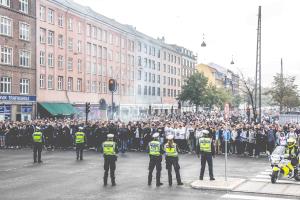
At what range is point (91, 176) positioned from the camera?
16438 mm

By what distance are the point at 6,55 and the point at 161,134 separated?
2388cm

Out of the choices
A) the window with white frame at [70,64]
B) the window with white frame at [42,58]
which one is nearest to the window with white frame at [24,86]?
the window with white frame at [42,58]

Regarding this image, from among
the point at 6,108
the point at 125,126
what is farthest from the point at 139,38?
the point at 125,126

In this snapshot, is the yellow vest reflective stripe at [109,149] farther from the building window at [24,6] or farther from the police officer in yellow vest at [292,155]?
the building window at [24,6]

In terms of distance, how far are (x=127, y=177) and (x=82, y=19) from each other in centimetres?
4310

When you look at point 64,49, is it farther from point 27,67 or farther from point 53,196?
point 53,196

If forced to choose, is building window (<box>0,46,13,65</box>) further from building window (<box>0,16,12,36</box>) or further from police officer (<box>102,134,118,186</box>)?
police officer (<box>102,134,118,186</box>)

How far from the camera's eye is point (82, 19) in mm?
56406

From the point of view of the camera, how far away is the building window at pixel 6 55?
4212 cm

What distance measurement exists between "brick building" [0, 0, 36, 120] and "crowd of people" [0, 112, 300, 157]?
1308cm

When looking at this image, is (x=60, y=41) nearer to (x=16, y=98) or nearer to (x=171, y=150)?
(x=16, y=98)

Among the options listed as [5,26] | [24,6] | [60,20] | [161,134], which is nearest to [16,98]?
[5,26]

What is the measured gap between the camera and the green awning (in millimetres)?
46866

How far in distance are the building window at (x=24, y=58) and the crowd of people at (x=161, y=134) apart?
1649 centimetres
